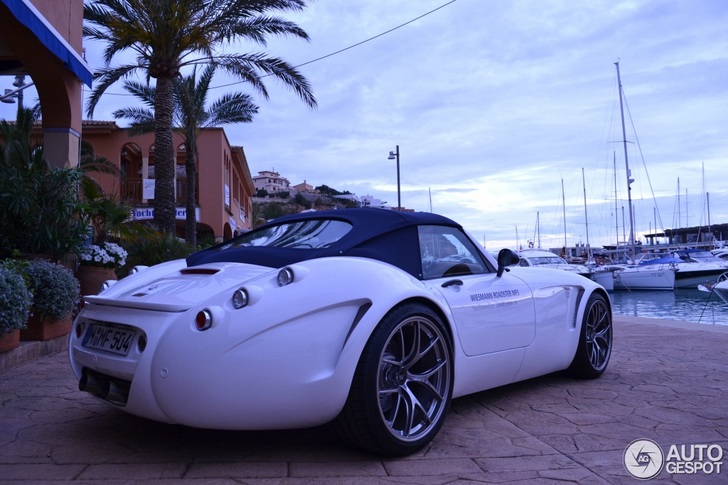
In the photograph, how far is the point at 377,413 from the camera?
9.74ft

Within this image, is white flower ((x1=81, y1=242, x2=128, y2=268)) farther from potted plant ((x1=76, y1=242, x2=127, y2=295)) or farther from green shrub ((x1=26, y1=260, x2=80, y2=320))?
green shrub ((x1=26, y1=260, x2=80, y2=320))

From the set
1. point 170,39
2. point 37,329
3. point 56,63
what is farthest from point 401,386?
point 170,39

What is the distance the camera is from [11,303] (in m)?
4.74

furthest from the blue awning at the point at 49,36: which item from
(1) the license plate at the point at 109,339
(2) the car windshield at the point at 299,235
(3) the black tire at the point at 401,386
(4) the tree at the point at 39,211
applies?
(3) the black tire at the point at 401,386

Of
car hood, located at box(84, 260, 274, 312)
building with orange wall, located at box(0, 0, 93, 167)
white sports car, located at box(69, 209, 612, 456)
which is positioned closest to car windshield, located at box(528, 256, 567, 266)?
building with orange wall, located at box(0, 0, 93, 167)

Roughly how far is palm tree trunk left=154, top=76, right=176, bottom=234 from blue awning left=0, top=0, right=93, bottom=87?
5.47 m

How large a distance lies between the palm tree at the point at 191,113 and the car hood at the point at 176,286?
1523 centimetres

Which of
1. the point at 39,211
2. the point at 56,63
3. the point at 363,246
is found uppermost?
the point at 56,63

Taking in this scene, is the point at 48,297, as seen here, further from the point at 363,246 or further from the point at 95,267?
the point at 363,246

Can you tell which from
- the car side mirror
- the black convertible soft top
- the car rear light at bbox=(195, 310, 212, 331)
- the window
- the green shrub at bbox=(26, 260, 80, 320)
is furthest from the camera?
the green shrub at bbox=(26, 260, 80, 320)

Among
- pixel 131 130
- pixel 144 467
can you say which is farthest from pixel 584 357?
pixel 131 130

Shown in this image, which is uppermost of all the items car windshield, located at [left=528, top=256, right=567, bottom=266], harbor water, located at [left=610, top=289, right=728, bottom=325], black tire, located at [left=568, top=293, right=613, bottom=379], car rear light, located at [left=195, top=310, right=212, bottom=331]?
car rear light, located at [left=195, top=310, right=212, bottom=331]

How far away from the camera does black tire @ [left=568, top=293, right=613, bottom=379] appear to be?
4871 millimetres

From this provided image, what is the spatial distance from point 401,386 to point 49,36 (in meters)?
6.89
